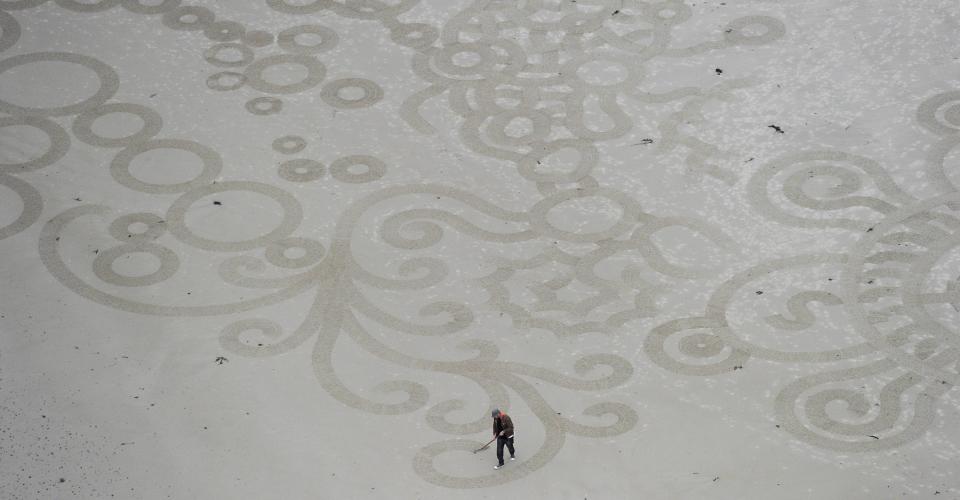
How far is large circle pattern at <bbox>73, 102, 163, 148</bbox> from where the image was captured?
996 cm

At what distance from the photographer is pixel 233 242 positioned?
9320mm

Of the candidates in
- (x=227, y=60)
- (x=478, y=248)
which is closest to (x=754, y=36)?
(x=478, y=248)

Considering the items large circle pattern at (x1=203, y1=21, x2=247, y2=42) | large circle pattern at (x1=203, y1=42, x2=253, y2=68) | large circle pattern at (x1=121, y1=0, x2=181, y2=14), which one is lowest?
large circle pattern at (x1=203, y1=42, x2=253, y2=68)

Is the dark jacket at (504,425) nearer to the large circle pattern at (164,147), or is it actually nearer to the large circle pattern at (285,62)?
the large circle pattern at (164,147)

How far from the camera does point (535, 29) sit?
431 inches

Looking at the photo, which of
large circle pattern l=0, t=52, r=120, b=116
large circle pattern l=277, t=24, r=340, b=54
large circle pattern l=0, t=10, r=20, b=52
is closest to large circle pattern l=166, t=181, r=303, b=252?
large circle pattern l=0, t=52, r=120, b=116

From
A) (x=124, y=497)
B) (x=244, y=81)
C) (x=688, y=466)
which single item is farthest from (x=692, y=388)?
(x=244, y=81)

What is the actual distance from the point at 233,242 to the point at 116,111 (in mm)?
1517

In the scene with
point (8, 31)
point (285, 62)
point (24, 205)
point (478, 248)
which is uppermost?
point (8, 31)

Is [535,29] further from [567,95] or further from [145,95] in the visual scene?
[145,95]

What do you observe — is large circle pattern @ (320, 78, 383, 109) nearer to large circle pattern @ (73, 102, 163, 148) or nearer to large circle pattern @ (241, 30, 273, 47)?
large circle pattern @ (241, 30, 273, 47)

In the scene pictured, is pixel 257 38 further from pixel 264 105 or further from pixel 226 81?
pixel 264 105

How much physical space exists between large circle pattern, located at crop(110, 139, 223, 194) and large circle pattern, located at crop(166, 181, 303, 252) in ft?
0.29

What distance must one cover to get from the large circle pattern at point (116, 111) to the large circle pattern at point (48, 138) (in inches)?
4.2
